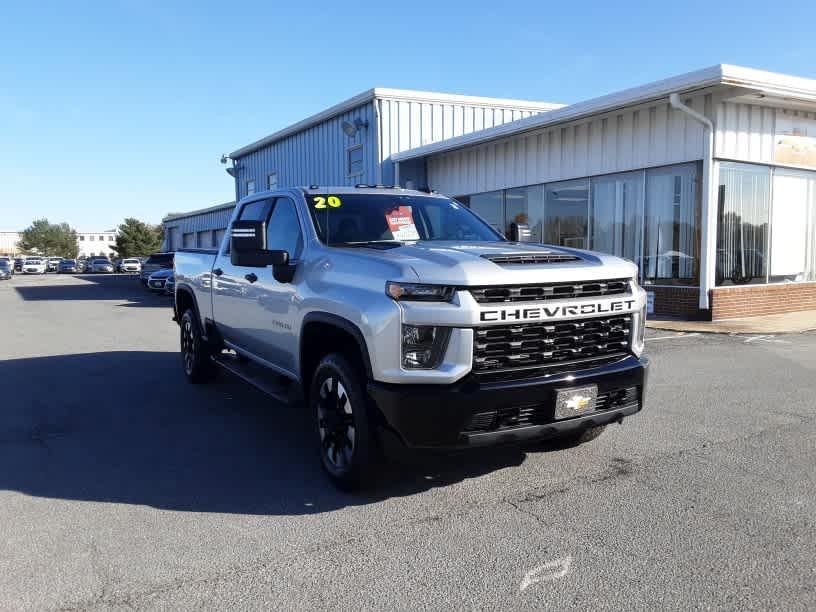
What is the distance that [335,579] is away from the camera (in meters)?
3.06

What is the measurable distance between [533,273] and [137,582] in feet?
8.29

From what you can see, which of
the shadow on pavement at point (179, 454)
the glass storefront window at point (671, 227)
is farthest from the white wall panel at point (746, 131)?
the shadow on pavement at point (179, 454)

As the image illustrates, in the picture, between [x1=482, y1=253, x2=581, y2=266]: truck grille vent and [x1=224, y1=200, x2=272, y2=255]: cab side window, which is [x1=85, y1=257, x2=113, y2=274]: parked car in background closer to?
[x1=224, y1=200, x2=272, y2=255]: cab side window

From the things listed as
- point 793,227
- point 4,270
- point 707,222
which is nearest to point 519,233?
point 707,222

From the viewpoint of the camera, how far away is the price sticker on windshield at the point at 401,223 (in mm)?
5168

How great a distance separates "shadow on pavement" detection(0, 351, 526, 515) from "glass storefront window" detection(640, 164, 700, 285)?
363 inches

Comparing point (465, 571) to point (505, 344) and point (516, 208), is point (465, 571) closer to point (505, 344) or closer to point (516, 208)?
point (505, 344)

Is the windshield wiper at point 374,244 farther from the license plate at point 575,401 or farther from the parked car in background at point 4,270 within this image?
the parked car in background at point 4,270

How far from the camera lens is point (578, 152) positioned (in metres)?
14.7

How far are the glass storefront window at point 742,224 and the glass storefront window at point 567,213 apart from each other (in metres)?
2.95

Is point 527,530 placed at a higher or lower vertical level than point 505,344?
lower

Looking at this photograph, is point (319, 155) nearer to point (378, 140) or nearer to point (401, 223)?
point (378, 140)

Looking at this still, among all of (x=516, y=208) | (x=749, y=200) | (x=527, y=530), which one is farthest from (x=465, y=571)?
(x=516, y=208)

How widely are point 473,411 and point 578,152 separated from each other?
40.3 feet
